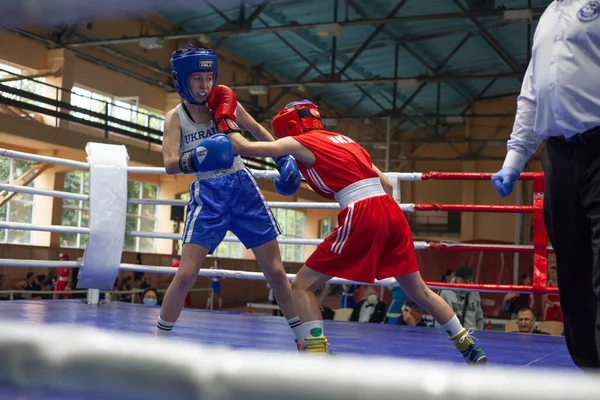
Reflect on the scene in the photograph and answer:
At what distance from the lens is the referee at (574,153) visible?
160 centimetres

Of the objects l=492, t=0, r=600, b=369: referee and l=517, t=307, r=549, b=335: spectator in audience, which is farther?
l=517, t=307, r=549, b=335: spectator in audience

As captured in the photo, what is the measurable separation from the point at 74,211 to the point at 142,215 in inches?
74.2

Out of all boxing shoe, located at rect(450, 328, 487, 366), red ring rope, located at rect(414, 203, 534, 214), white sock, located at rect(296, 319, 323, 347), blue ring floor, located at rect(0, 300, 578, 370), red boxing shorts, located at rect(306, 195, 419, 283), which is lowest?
blue ring floor, located at rect(0, 300, 578, 370)

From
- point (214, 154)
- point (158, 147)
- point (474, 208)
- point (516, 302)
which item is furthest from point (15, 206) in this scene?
point (214, 154)

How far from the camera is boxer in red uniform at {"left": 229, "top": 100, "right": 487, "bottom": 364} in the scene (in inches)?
91.4

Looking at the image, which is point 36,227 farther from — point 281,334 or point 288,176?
point 288,176

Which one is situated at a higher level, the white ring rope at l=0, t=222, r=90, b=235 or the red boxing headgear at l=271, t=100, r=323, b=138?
the red boxing headgear at l=271, t=100, r=323, b=138

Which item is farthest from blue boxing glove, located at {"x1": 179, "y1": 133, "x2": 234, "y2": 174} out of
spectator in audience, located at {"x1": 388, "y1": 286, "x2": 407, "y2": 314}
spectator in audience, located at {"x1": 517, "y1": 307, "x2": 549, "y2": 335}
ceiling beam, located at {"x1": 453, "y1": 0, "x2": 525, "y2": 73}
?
ceiling beam, located at {"x1": 453, "y1": 0, "x2": 525, "y2": 73}

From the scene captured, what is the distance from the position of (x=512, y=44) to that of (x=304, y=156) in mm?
14581

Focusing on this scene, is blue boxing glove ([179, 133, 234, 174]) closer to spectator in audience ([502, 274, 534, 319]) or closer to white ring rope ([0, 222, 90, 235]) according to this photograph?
white ring rope ([0, 222, 90, 235])

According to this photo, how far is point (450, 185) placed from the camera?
22.3m

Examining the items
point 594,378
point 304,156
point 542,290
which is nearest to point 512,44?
point 542,290

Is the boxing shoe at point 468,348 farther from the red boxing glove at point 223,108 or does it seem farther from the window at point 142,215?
the window at point 142,215

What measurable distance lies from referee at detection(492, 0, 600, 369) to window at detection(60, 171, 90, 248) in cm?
1422
